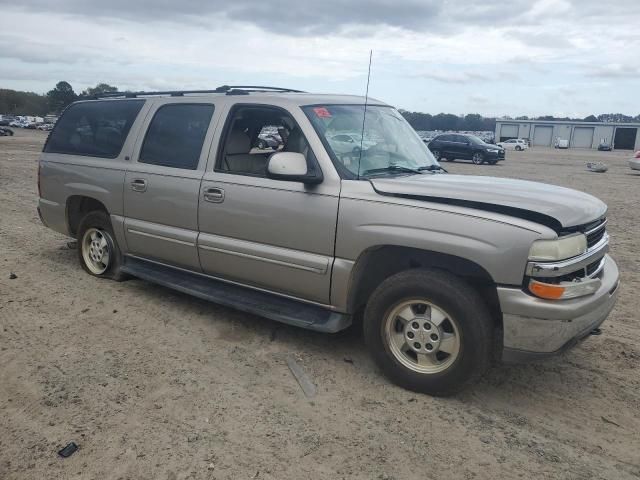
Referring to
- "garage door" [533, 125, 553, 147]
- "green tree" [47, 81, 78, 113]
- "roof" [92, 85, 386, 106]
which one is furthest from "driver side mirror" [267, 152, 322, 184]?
"green tree" [47, 81, 78, 113]

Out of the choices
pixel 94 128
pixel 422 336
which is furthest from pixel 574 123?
pixel 422 336

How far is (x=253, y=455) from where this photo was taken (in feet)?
9.66

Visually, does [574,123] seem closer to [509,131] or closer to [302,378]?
[509,131]

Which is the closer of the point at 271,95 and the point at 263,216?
the point at 263,216

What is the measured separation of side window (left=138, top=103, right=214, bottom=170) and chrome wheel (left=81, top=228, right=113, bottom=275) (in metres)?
1.10

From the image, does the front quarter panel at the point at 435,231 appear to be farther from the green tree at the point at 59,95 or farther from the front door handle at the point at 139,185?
the green tree at the point at 59,95

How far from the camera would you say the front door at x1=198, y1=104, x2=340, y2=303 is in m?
3.89

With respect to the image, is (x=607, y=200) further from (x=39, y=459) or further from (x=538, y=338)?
(x=39, y=459)

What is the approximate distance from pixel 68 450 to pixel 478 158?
28.6m

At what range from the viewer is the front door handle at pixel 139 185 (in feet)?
16.3

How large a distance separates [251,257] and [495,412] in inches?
80.8

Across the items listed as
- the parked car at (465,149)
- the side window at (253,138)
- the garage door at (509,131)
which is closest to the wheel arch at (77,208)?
the side window at (253,138)

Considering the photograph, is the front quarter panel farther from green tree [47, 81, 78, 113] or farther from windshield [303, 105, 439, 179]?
green tree [47, 81, 78, 113]

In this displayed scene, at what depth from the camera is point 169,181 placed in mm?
4762
